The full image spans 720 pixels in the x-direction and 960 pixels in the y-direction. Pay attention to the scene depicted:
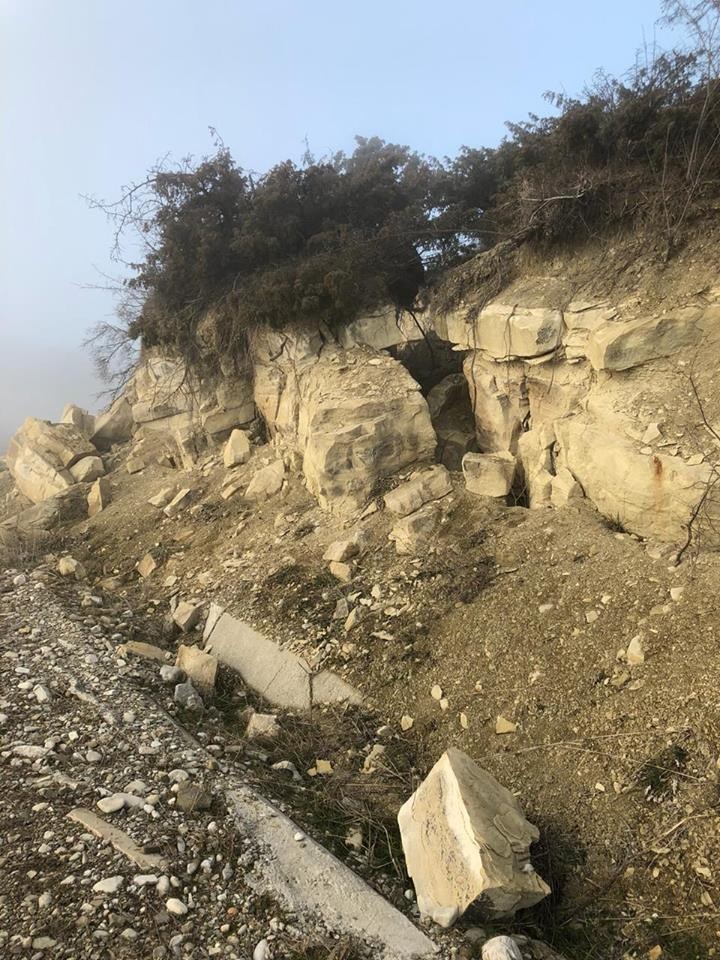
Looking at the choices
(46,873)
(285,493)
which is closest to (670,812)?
(46,873)

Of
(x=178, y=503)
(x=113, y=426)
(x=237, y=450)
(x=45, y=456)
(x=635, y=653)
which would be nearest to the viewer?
(x=635, y=653)

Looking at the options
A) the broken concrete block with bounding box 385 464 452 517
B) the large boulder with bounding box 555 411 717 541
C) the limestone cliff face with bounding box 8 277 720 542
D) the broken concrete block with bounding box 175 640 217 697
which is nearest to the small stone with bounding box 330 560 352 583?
the broken concrete block with bounding box 385 464 452 517

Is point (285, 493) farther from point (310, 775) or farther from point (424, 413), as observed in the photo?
point (310, 775)

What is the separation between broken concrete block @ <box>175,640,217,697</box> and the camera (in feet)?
22.2

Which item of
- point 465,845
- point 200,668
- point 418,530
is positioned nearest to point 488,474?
point 418,530

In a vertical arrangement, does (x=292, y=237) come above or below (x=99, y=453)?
above

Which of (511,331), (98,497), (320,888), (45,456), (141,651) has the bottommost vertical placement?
(320,888)

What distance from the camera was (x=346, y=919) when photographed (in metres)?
3.94

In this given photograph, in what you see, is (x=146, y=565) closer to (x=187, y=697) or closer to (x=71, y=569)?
(x=71, y=569)

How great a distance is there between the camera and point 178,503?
10.8 meters

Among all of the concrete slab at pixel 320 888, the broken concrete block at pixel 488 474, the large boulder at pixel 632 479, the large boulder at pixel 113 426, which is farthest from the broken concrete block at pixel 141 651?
the large boulder at pixel 113 426

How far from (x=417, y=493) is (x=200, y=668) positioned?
3457 mm

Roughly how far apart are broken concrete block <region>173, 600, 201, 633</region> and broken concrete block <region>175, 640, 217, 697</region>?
0.95 metres

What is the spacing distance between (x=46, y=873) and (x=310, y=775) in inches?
87.3
